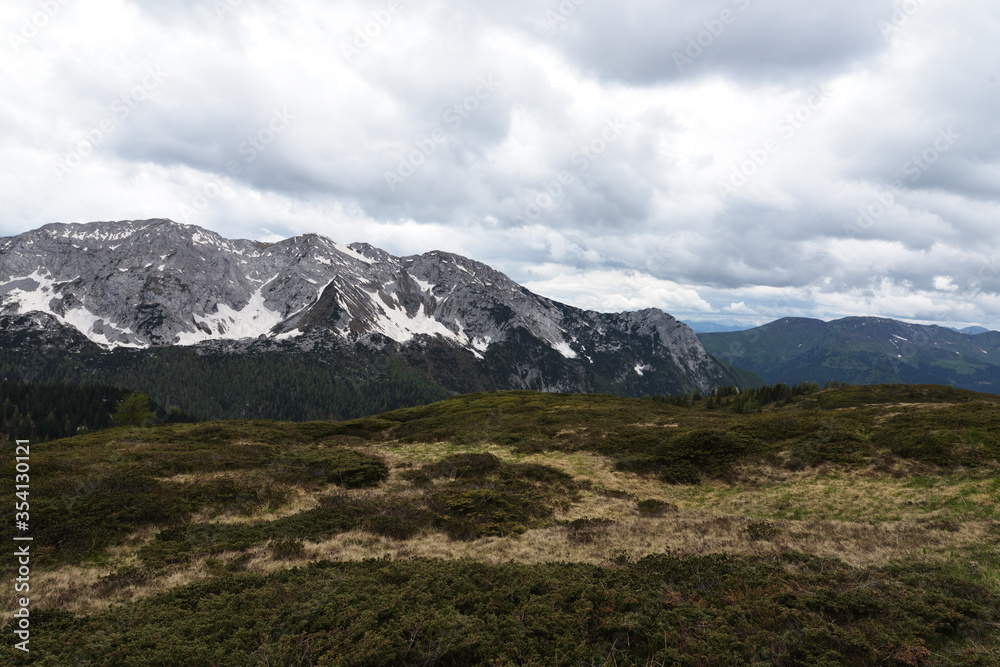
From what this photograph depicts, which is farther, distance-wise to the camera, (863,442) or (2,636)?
(863,442)

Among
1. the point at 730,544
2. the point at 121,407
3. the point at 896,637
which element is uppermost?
the point at 896,637

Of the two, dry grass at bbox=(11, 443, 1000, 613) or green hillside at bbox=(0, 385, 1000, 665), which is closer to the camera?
green hillside at bbox=(0, 385, 1000, 665)

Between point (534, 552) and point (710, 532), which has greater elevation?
point (710, 532)

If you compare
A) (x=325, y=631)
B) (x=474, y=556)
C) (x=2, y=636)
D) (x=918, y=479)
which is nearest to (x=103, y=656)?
(x=2, y=636)

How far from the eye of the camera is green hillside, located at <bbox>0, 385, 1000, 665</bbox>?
1001 cm

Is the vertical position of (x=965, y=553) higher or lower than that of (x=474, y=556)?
higher

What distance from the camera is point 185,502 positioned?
23.2 metres

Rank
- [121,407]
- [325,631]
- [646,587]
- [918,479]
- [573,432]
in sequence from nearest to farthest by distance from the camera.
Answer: [325,631] → [646,587] → [918,479] → [573,432] → [121,407]

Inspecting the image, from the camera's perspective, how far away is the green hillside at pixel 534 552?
1001 cm

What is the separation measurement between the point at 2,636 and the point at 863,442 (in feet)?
164

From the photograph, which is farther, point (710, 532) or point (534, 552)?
point (710, 532)

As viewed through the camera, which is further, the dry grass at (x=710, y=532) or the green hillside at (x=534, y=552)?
the dry grass at (x=710, y=532)

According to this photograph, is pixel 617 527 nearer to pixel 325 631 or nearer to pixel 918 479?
pixel 325 631

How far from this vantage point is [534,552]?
18500 millimetres
